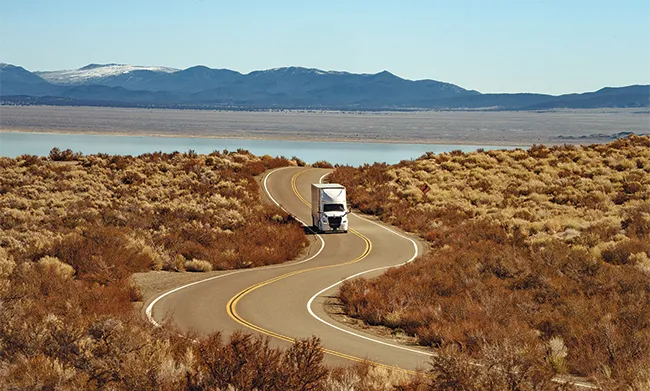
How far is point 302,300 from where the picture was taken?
23250mm

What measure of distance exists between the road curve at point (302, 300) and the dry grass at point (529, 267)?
4.34 ft

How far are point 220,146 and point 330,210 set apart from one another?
89262 millimetres

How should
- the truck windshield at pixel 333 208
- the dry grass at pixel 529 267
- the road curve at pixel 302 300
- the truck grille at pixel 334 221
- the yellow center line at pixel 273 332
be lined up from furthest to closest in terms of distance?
the truck windshield at pixel 333 208
the truck grille at pixel 334 221
the road curve at pixel 302 300
the dry grass at pixel 529 267
the yellow center line at pixel 273 332

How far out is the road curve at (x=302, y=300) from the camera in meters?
17.4

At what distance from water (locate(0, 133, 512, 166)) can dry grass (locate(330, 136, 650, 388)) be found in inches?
1906

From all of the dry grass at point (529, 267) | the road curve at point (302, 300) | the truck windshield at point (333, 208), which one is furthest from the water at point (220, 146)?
the road curve at point (302, 300)

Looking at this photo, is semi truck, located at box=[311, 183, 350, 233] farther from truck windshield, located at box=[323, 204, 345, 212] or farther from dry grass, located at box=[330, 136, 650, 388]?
dry grass, located at box=[330, 136, 650, 388]

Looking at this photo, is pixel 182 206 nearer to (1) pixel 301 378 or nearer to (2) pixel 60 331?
(2) pixel 60 331

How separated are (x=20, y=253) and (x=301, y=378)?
56.8 feet

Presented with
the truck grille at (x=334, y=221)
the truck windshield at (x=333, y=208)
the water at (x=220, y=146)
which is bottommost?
the water at (x=220, y=146)

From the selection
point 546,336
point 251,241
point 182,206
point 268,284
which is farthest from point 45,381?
point 182,206

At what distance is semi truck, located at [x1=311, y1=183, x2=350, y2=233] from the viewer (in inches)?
1522

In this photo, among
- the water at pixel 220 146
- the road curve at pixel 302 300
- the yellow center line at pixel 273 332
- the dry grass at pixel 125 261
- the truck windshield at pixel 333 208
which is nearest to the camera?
the dry grass at pixel 125 261

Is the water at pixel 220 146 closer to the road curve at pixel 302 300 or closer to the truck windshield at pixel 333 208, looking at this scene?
the truck windshield at pixel 333 208
